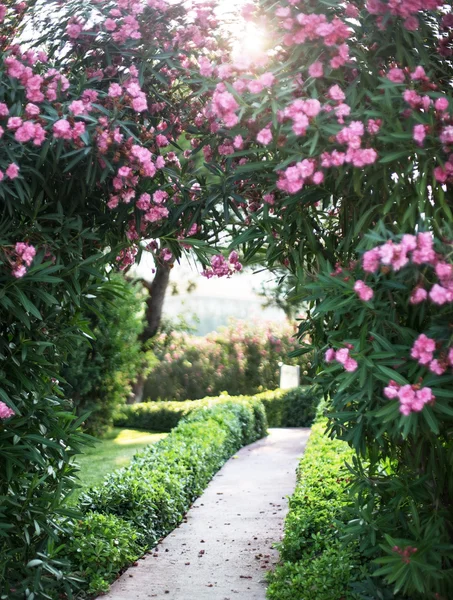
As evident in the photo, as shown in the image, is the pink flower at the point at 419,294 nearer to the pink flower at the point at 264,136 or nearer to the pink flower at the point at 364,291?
the pink flower at the point at 364,291

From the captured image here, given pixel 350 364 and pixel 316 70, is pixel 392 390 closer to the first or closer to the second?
pixel 350 364

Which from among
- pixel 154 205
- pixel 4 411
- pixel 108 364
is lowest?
pixel 108 364

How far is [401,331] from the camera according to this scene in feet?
9.17

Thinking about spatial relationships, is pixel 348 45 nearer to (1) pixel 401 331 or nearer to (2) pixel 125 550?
(1) pixel 401 331

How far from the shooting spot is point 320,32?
2920mm

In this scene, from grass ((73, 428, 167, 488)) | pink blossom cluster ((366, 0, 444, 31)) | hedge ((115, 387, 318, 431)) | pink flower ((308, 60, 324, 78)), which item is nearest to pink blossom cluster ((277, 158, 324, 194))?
pink flower ((308, 60, 324, 78))

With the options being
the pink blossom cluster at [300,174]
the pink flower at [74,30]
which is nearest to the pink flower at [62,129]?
the pink flower at [74,30]

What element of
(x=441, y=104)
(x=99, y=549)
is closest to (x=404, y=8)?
(x=441, y=104)

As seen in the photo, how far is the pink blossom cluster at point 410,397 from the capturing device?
8.09ft

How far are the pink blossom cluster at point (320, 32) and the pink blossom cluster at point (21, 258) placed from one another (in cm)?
142

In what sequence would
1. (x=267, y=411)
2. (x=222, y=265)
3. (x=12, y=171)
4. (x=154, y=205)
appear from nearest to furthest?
(x=12, y=171) → (x=154, y=205) → (x=222, y=265) → (x=267, y=411)

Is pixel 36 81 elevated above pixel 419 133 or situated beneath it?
elevated above

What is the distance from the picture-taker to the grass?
832cm

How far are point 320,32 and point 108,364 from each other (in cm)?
791
